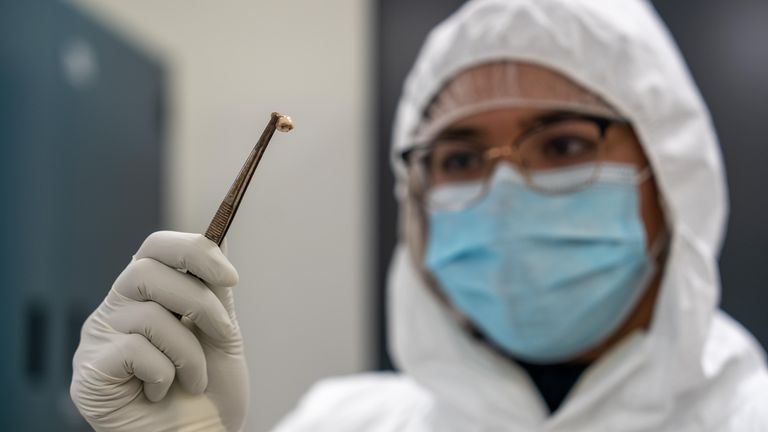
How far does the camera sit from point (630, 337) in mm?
1086

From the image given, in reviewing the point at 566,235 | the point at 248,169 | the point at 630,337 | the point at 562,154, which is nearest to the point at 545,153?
the point at 562,154

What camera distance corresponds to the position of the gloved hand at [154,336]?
59 centimetres

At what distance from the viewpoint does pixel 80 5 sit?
74.7 inches

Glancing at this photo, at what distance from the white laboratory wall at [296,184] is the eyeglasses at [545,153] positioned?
968mm

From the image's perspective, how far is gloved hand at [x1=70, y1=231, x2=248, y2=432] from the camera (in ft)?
1.93

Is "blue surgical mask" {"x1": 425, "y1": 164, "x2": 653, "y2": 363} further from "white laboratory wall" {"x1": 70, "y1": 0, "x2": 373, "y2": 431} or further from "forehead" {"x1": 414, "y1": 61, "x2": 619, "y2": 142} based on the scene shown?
"white laboratory wall" {"x1": 70, "y1": 0, "x2": 373, "y2": 431}

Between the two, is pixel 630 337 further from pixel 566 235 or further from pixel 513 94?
pixel 513 94

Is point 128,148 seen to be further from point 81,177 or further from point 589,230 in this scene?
point 589,230

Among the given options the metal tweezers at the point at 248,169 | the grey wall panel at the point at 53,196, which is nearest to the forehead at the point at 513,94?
the metal tweezers at the point at 248,169

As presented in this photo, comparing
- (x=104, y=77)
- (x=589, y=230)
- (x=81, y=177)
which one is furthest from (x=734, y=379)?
(x=104, y=77)

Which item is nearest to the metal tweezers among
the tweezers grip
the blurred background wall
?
the tweezers grip

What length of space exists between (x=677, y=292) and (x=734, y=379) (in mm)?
149

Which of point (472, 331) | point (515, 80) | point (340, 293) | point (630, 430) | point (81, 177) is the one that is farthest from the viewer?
point (340, 293)

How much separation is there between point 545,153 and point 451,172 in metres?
0.16
